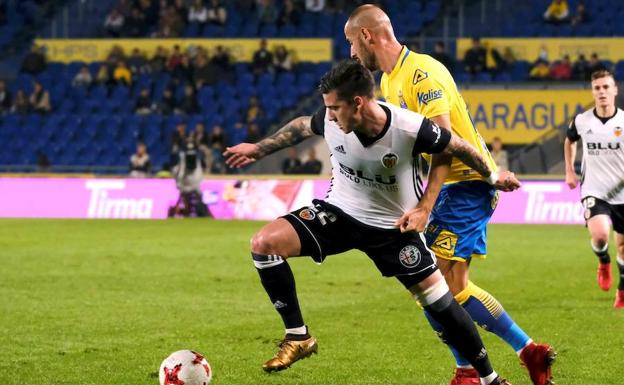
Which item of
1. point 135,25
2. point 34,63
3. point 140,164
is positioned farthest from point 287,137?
point 135,25

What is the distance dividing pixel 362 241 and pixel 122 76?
24.4m

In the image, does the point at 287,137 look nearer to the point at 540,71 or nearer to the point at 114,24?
the point at 540,71

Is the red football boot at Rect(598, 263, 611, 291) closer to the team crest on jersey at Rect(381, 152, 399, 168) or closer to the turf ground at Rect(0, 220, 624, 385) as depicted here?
the turf ground at Rect(0, 220, 624, 385)

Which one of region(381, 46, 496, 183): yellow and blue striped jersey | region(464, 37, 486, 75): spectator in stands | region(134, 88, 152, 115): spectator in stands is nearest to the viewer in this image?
region(381, 46, 496, 183): yellow and blue striped jersey

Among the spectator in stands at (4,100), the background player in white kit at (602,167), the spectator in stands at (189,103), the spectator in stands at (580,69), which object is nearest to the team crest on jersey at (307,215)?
the background player in white kit at (602,167)

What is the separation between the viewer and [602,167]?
11.4 meters

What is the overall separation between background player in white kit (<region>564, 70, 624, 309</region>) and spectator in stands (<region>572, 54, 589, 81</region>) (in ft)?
52.0

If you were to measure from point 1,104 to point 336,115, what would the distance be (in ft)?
83.3

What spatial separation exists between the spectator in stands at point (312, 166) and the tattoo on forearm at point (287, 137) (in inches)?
710

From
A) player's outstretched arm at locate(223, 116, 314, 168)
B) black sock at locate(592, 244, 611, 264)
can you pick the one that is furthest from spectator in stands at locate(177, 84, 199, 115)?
player's outstretched arm at locate(223, 116, 314, 168)

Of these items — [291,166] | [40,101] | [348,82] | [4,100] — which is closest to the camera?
[348,82]

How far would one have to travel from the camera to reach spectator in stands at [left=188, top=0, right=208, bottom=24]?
31.6 m

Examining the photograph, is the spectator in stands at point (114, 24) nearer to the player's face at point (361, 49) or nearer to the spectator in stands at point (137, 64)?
the spectator in stands at point (137, 64)

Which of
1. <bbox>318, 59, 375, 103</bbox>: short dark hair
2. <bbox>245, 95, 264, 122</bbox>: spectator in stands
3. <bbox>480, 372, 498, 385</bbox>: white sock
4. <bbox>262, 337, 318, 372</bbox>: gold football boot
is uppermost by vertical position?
<bbox>318, 59, 375, 103</bbox>: short dark hair
